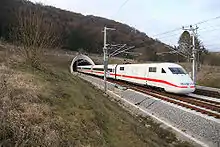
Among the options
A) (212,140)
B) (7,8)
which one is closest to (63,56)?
(7,8)

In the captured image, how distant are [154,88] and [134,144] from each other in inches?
752

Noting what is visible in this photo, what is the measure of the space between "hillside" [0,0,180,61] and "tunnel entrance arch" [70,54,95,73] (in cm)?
585

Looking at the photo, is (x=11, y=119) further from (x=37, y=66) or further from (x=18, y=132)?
(x=37, y=66)

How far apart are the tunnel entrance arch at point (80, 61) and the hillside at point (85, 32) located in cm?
585

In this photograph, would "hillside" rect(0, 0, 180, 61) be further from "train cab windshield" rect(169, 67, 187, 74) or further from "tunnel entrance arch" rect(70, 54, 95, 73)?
"train cab windshield" rect(169, 67, 187, 74)

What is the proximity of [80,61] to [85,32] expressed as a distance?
1701 inches

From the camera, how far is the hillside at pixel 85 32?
82.0 m

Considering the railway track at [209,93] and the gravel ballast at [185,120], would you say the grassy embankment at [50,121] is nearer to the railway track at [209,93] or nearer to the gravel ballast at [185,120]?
the gravel ballast at [185,120]

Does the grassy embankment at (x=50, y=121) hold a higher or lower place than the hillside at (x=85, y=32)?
lower

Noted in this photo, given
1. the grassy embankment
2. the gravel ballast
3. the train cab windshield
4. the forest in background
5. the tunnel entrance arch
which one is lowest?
the gravel ballast

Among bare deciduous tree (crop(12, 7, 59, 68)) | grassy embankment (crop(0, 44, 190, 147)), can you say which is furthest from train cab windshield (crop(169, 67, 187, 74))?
grassy embankment (crop(0, 44, 190, 147))

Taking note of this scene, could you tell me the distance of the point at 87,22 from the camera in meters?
125

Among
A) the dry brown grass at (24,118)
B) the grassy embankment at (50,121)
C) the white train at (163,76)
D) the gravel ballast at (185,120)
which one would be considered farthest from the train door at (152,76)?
the dry brown grass at (24,118)

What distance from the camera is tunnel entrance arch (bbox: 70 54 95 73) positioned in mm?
67800
